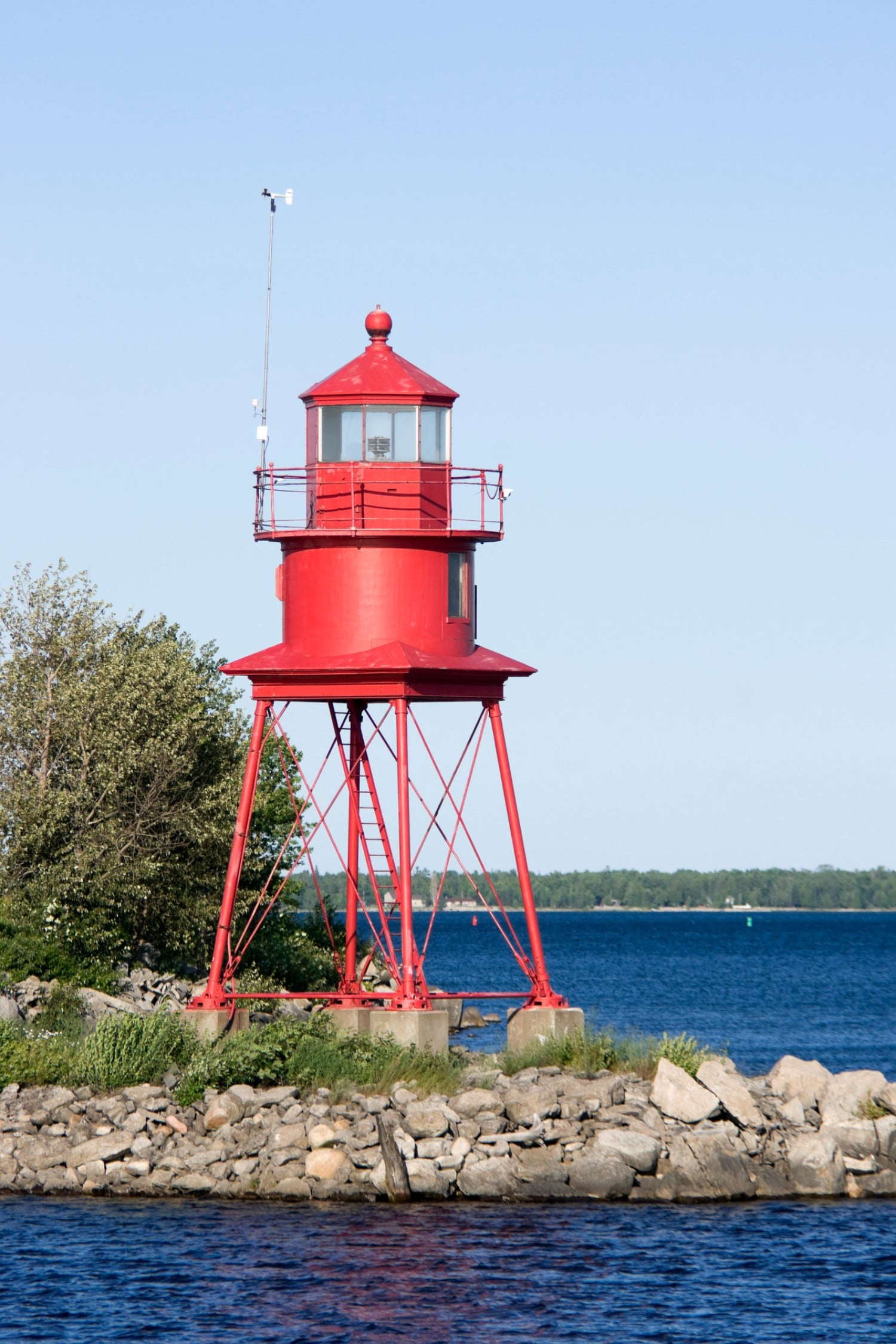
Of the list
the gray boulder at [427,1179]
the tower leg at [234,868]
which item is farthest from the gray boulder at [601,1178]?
the tower leg at [234,868]

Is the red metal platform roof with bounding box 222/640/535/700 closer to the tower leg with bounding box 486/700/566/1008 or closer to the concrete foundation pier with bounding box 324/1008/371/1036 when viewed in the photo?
the tower leg with bounding box 486/700/566/1008

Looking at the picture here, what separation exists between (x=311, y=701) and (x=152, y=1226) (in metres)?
10.4

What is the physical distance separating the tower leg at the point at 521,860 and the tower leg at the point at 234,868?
153 inches

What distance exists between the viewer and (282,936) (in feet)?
165

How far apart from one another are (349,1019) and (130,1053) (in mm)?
4462

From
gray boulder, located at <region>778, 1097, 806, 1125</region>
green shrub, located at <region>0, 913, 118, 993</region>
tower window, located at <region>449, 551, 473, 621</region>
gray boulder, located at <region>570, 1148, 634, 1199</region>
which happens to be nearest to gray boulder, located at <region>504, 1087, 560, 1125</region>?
gray boulder, located at <region>570, 1148, 634, 1199</region>

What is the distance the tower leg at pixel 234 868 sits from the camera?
115 ft

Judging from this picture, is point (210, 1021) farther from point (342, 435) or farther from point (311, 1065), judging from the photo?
point (342, 435)

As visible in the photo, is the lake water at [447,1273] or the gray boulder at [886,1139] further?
the gray boulder at [886,1139]

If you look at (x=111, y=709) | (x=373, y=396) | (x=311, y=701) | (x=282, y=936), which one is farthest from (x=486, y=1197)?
(x=282, y=936)

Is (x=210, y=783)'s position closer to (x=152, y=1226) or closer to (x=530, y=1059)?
(x=530, y=1059)

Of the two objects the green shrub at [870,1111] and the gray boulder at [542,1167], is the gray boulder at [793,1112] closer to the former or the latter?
the green shrub at [870,1111]

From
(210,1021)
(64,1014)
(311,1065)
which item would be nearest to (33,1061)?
(210,1021)

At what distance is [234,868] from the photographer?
3516cm
